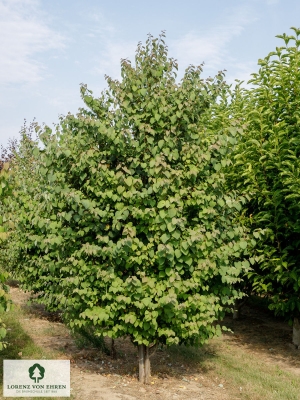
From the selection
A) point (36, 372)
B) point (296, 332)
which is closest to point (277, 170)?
point (296, 332)

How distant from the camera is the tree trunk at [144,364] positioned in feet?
23.1

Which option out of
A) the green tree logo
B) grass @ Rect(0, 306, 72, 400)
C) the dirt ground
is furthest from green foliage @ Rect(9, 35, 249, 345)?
grass @ Rect(0, 306, 72, 400)

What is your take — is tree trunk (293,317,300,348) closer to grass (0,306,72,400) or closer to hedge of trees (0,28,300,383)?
hedge of trees (0,28,300,383)

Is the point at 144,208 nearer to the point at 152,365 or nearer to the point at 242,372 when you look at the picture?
the point at 152,365

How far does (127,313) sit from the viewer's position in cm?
641

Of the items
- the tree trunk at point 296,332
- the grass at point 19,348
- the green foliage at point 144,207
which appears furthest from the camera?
the tree trunk at point 296,332

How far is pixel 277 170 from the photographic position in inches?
363

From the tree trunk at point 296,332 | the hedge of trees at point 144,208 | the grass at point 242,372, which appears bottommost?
the grass at point 242,372

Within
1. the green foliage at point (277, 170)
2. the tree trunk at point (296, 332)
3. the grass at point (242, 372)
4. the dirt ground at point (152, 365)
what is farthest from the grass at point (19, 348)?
the tree trunk at point (296, 332)

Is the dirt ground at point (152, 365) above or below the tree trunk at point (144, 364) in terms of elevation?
below

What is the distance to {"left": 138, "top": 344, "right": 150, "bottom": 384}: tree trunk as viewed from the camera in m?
7.04

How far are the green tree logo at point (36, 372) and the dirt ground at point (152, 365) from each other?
51cm

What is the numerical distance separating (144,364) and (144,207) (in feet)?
8.69

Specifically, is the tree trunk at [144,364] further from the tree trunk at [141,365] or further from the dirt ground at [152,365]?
the dirt ground at [152,365]
